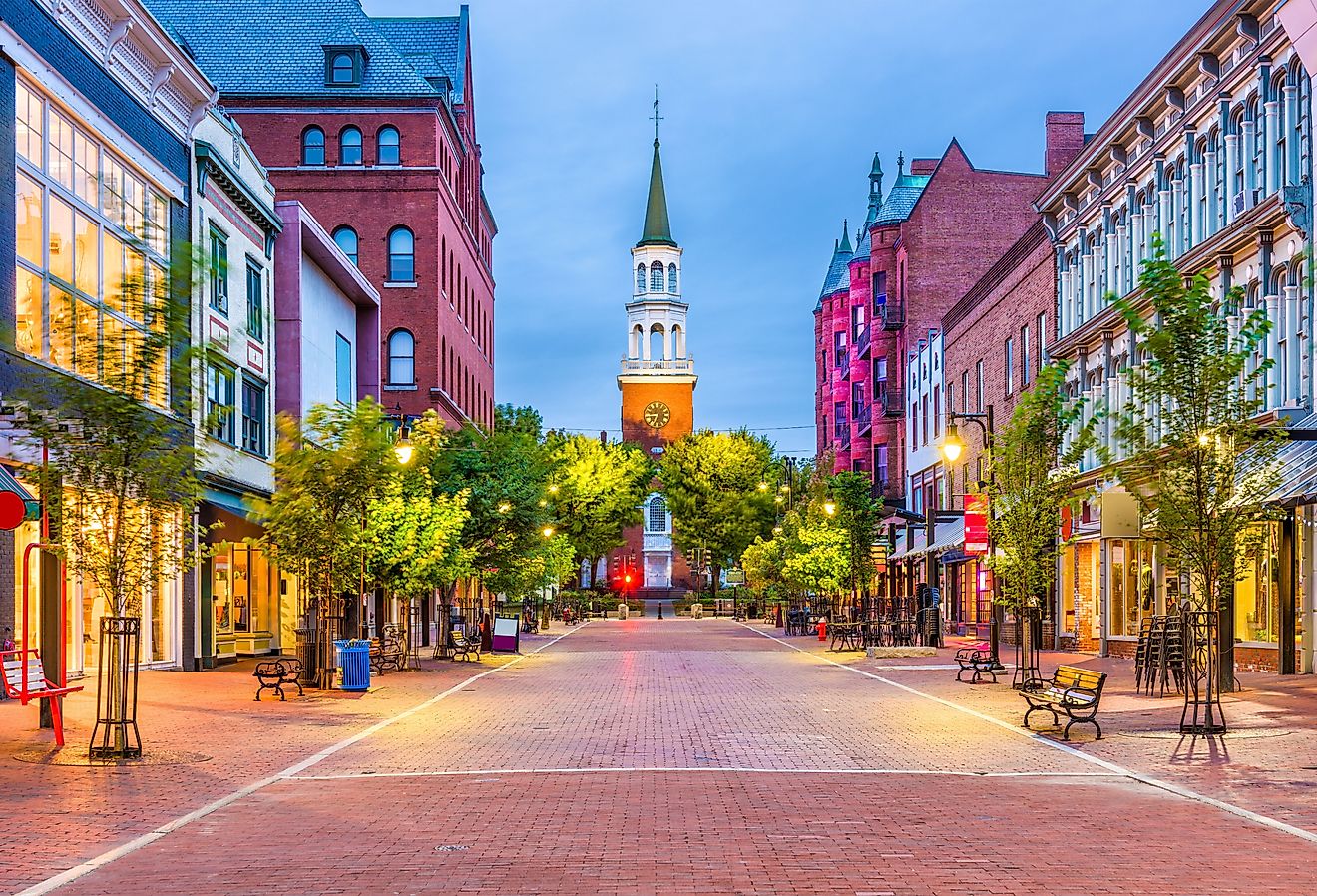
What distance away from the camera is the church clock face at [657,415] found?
425 feet

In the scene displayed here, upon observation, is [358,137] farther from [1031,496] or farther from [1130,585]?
[1031,496]

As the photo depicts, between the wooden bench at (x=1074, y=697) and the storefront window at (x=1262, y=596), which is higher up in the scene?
the storefront window at (x=1262, y=596)

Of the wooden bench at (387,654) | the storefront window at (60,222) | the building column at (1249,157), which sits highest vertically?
the building column at (1249,157)

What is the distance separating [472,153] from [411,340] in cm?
1600

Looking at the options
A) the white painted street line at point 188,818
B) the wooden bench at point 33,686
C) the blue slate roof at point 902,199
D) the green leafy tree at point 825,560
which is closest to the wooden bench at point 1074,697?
the white painted street line at point 188,818

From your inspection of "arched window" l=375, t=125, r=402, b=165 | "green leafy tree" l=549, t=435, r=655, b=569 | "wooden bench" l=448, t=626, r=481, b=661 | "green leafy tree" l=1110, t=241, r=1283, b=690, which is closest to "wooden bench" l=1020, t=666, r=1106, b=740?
"green leafy tree" l=1110, t=241, r=1283, b=690

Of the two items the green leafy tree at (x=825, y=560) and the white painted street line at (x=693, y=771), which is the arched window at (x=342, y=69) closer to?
the green leafy tree at (x=825, y=560)

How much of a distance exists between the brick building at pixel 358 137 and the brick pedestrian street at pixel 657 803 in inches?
1417

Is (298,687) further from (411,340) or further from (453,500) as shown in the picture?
(411,340)

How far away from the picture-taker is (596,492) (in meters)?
104

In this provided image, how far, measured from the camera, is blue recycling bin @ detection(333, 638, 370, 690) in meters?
27.2

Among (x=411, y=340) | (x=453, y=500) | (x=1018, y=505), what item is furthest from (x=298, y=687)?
(x=411, y=340)

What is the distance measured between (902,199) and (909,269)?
5.04 meters

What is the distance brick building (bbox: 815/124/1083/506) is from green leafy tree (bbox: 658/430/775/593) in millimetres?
27119
